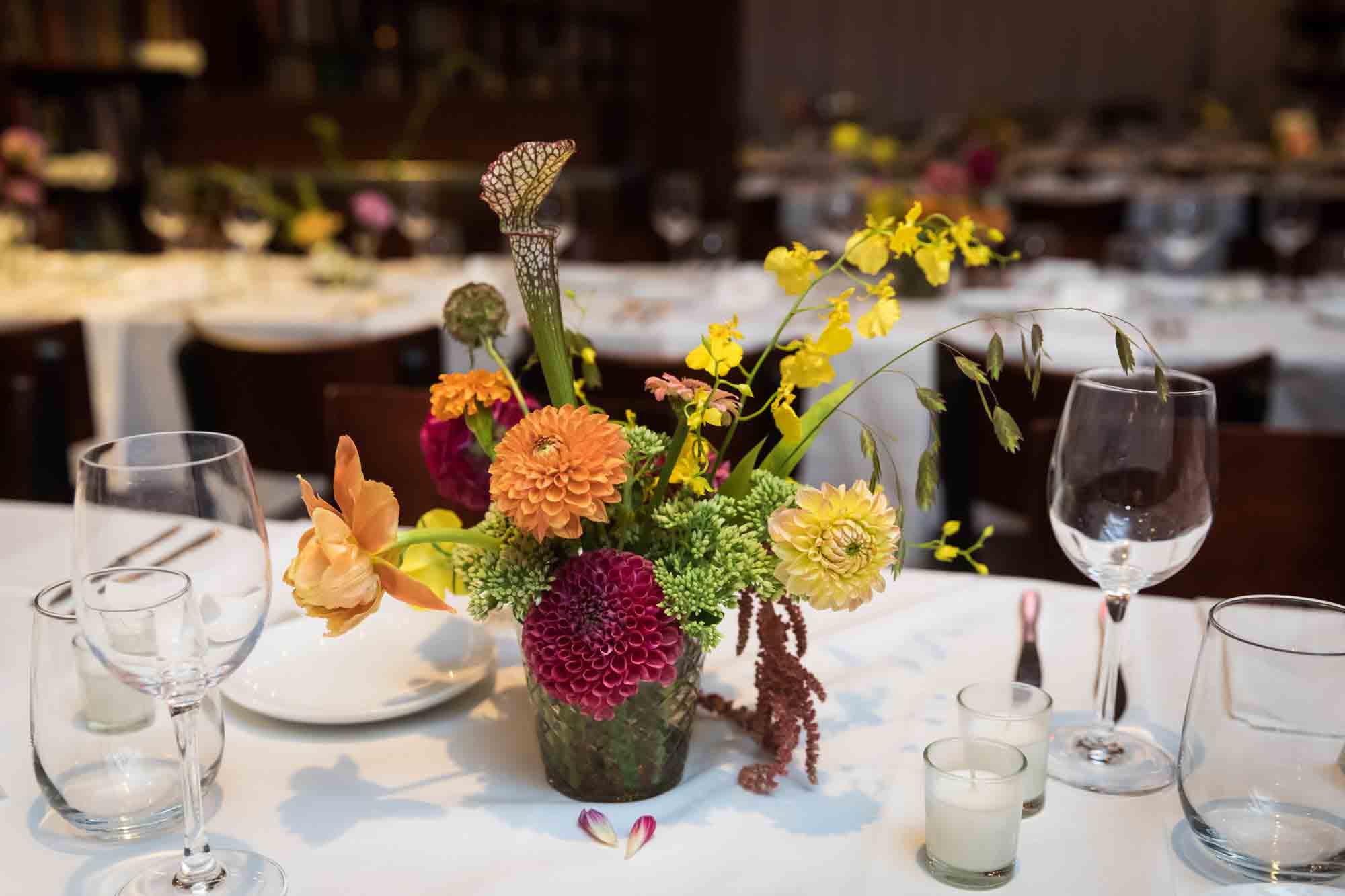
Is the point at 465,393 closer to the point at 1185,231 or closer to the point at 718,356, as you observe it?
the point at 718,356

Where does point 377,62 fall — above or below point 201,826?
above

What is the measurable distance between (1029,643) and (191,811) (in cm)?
60

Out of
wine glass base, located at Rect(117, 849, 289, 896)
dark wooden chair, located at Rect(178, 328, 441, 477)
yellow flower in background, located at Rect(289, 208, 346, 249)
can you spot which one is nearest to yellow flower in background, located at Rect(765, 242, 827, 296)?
wine glass base, located at Rect(117, 849, 289, 896)

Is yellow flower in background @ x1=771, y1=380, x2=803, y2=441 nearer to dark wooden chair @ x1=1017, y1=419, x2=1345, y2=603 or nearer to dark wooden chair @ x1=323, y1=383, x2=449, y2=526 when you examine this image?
dark wooden chair @ x1=1017, y1=419, x2=1345, y2=603

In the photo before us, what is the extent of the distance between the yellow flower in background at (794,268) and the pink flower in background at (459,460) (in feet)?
0.63

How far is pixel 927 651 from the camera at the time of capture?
0.99m

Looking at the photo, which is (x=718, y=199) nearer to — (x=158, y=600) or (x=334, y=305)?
(x=334, y=305)

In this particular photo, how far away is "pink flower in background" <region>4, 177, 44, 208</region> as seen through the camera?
2.89 meters

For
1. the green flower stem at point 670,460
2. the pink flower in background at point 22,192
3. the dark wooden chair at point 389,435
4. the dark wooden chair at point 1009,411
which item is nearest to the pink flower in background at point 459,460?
the green flower stem at point 670,460

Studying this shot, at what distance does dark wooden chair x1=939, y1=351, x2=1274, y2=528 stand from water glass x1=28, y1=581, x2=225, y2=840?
101cm

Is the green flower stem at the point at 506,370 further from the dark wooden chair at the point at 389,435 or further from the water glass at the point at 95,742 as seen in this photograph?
the dark wooden chair at the point at 389,435

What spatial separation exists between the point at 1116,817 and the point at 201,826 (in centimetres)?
53

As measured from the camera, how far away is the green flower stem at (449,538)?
0.70m

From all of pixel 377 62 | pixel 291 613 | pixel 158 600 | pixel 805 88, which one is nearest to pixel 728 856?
pixel 158 600
